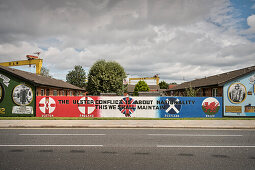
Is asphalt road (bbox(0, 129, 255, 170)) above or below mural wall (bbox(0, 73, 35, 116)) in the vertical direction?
below

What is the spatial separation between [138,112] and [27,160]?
11.8 metres

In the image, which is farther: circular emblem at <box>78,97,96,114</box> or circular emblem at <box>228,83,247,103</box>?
circular emblem at <box>228,83,247,103</box>

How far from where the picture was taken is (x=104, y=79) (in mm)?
41656

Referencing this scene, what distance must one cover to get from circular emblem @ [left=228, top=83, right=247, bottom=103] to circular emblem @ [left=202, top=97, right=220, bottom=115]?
224 cm

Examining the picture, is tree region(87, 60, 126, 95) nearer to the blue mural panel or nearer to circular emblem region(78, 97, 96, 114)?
circular emblem region(78, 97, 96, 114)

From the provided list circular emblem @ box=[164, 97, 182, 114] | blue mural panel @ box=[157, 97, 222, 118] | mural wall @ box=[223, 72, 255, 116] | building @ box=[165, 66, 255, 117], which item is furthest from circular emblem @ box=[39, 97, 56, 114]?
mural wall @ box=[223, 72, 255, 116]

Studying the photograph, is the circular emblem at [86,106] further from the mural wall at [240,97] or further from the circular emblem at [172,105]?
the mural wall at [240,97]

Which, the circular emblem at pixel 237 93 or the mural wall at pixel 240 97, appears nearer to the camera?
the mural wall at pixel 240 97

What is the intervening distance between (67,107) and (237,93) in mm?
17113

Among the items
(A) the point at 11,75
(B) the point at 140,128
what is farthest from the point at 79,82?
(B) the point at 140,128

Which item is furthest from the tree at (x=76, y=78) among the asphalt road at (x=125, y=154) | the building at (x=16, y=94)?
the asphalt road at (x=125, y=154)

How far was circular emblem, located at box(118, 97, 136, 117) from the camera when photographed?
16250 mm

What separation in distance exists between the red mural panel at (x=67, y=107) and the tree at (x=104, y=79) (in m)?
25.4

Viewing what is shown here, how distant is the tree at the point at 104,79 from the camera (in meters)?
41.8
